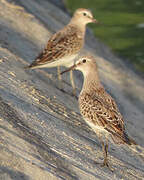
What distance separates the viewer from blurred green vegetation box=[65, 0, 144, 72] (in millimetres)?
26297

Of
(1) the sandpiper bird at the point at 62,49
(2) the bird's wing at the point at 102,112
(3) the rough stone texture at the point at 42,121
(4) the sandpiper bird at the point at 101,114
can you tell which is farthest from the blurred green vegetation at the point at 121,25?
(2) the bird's wing at the point at 102,112

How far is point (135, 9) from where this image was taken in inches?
1265

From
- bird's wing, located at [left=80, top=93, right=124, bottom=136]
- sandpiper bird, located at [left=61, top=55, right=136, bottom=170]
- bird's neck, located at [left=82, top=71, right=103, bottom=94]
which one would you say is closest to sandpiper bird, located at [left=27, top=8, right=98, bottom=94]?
bird's neck, located at [left=82, top=71, right=103, bottom=94]

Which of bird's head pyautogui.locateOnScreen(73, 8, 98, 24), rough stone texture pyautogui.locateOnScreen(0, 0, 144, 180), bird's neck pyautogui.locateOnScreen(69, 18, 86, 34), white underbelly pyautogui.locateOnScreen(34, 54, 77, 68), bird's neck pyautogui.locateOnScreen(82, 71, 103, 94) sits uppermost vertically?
bird's head pyautogui.locateOnScreen(73, 8, 98, 24)

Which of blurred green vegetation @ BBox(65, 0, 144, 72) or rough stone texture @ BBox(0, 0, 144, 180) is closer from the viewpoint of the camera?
rough stone texture @ BBox(0, 0, 144, 180)

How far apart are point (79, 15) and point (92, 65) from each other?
3.73m

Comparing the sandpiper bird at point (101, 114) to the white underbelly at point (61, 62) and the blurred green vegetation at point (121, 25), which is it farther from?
the blurred green vegetation at point (121, 25)

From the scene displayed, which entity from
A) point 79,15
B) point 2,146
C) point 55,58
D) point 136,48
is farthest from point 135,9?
point 2,146

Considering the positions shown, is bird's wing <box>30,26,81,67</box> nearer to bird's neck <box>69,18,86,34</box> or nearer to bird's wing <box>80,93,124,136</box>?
bird's neck <box>69,18,86,34</box>

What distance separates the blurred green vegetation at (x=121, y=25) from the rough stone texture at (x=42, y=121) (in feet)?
22.1

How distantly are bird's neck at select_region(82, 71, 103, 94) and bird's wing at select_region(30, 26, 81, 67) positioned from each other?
183 cm

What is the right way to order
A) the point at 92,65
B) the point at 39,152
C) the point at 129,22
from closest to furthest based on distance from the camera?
1. the point at 39,152
2. the point at 92,65
3. the point at 129,22

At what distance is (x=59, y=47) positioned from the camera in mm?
12789

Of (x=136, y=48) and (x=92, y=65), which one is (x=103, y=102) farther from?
(x=136, y=48)
